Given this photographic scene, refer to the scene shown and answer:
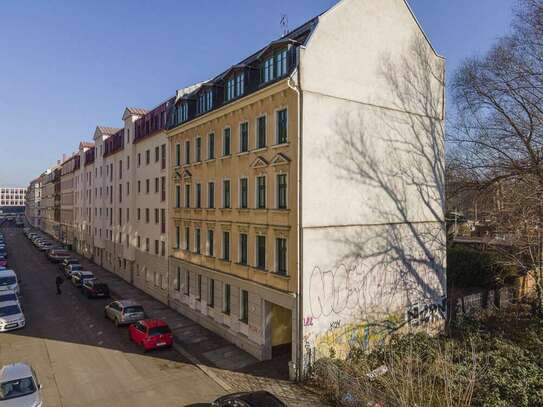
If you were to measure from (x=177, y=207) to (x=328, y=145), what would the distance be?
14.4 meters

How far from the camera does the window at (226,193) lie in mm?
22172

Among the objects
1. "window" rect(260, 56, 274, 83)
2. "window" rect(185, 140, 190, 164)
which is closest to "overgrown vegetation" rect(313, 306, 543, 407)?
"window" rect(260, 56, 274, 83)

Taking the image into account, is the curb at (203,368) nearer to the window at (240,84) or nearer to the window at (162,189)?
the window at (162,189)

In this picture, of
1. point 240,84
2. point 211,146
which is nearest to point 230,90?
point 240,84

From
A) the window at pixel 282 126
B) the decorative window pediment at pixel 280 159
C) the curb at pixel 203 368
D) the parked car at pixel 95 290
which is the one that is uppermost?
the window at pixel 282 126

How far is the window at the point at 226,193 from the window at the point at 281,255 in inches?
205

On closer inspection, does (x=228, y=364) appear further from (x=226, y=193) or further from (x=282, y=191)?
(x=226, y=193)

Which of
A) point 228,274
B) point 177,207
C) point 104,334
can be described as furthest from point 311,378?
point 177,207

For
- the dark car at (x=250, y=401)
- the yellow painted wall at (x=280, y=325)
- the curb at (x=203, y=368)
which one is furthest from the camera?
the yellow painted wall at (x=280, y=325)

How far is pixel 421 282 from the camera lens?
21547 mm

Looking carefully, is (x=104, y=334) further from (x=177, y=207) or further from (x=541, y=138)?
(x=541, y=138)

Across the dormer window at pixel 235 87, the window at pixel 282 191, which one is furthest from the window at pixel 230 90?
the window at pixel 282 191

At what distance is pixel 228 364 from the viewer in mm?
18516

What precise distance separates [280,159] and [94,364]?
13.1m
